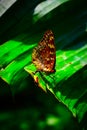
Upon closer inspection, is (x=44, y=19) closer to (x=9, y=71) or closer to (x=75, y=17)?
(x=75, y=17)

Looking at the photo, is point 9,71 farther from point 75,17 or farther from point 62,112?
point 62,112

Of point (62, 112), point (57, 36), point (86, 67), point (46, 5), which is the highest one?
point (46, 5)

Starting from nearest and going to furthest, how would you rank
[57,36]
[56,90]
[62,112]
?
[56,90] < [57,36] < [62,112]

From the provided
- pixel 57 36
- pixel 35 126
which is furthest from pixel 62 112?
pixel 57 36

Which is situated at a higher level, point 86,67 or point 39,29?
point 39,29

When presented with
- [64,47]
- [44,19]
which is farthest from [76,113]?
[44,19]

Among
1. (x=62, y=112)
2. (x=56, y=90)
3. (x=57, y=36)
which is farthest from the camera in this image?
(x=62, y=112)

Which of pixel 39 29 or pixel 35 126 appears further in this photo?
pixel 35 126
